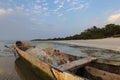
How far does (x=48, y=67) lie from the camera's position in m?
6.78

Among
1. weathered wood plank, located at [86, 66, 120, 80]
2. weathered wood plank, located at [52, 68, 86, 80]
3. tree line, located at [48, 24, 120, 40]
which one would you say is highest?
tree line, located at [48, 24, 120, 40]

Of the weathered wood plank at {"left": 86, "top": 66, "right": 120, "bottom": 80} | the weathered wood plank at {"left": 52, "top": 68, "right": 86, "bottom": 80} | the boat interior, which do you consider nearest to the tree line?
the boat interior

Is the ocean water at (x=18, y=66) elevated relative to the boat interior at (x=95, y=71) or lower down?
lower down

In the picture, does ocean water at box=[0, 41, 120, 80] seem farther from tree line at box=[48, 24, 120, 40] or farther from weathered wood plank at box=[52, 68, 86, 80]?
tree line at box=[48, 24, 120, 40]

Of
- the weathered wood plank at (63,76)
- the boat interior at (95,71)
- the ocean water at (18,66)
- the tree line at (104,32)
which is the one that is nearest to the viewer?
the weathered wood plank at (63,76)

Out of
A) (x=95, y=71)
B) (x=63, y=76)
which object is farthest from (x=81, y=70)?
(x=63, y=76)

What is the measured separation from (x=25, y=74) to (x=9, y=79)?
60.2 inches

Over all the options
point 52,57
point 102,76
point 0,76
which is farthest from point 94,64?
point 0,76

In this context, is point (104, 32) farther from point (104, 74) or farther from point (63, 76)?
point (63, 76)

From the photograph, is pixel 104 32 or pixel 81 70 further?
pixel 104 32

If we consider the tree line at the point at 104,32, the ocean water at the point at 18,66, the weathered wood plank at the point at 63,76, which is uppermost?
the tree line at the point at 104,32

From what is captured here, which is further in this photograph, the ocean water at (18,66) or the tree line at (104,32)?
the tree line at (104,32)

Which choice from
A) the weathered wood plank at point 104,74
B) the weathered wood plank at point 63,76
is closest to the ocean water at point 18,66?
the weathered wood plank at point 63,76

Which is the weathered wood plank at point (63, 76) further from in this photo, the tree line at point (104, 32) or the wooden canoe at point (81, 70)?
the tree line at point (104, 32)
